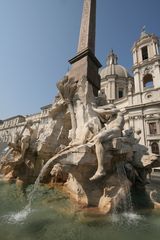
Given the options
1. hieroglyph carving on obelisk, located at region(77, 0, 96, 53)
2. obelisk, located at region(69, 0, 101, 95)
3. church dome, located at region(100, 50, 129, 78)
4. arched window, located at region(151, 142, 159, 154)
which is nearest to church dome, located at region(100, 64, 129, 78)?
church dome, located at region(100, 50, 129, 78)

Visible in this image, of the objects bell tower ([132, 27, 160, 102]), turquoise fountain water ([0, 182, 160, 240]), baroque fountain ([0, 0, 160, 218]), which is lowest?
turquoise fountain water ([0, 182, 160, 240])

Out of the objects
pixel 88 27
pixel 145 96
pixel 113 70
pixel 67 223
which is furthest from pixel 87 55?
pixel 113 70

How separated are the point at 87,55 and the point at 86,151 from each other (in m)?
5.69

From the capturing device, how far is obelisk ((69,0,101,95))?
767 cm

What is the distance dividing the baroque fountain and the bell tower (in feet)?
59.3

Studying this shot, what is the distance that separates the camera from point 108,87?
35.8m

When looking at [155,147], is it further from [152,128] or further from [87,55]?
[87,55]

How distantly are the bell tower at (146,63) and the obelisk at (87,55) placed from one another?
57.7 ft

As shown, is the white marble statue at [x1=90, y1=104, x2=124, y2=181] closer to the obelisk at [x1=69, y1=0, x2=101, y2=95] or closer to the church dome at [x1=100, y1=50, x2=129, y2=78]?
the obelisk at [x1=69, y1=0, x2=101, y2=95]

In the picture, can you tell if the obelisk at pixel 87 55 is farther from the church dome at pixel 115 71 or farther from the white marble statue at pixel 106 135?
the church dome at pixel 115 71

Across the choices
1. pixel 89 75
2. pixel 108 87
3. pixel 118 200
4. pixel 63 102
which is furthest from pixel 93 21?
pixel 108 87

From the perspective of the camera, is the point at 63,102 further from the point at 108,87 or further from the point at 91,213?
the point at 108,87

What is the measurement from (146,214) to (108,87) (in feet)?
111

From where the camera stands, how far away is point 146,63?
26250 mm
